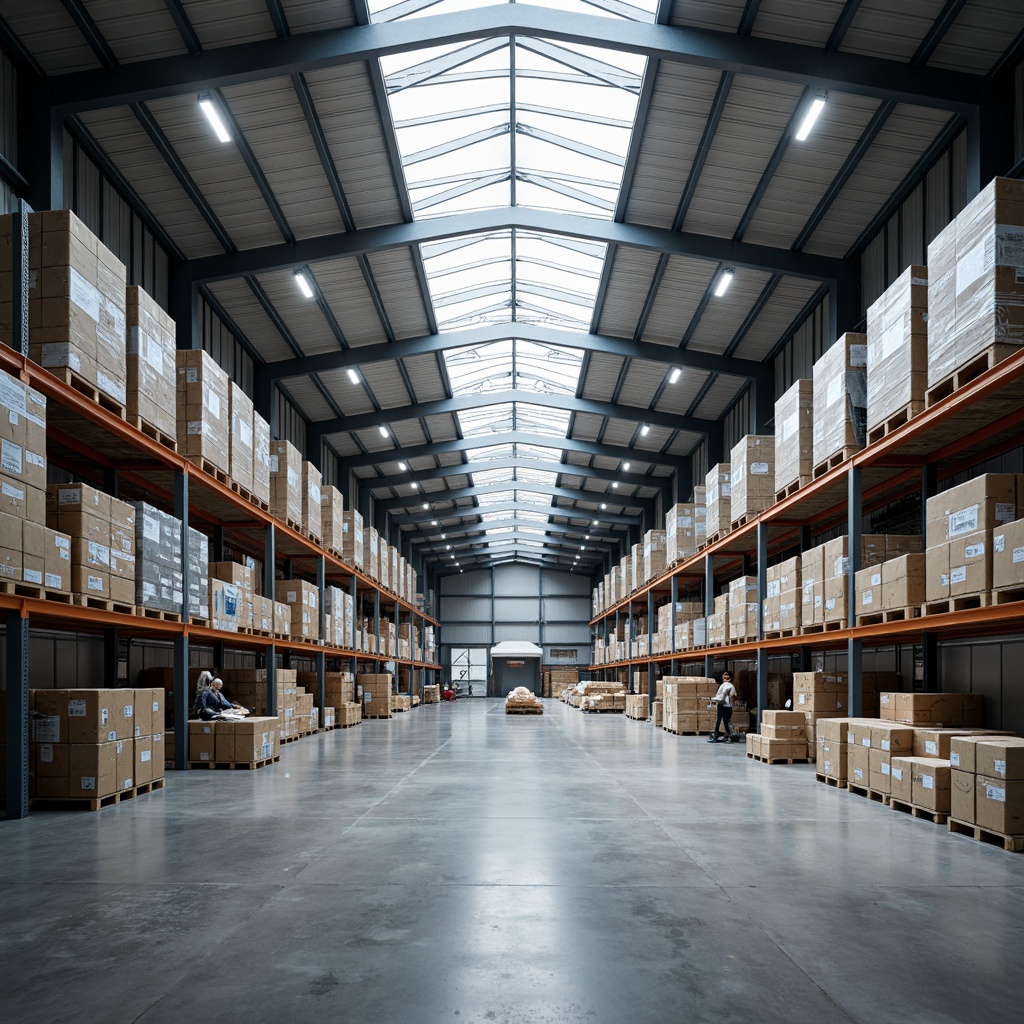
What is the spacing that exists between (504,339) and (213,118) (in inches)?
353

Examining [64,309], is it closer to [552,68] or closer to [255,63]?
[255,63]

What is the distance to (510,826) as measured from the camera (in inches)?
294

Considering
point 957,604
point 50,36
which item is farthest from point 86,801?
point 957,604

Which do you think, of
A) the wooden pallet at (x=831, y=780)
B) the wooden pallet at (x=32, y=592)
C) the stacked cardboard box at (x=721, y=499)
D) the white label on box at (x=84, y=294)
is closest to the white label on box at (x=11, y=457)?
the wooden pallet at (x=32, y=592)

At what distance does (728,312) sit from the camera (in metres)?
17.1

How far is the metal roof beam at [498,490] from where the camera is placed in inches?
1275

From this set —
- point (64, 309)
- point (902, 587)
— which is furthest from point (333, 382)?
point (902, 587)

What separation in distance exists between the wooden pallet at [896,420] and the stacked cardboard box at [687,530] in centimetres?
1086

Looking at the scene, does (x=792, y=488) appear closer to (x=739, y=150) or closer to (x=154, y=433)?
(x=739, y=150)

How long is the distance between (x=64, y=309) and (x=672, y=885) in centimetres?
706

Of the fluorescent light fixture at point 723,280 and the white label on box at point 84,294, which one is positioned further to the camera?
the fluorescent light fixture at point 723,280

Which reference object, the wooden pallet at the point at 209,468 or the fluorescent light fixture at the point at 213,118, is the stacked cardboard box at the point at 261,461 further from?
the fluorescent light fixture at the point at 213,118

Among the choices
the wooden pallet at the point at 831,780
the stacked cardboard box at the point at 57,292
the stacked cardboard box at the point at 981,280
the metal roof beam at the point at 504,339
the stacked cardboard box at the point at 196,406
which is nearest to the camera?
the stacked cardboard box at the point at 981,280

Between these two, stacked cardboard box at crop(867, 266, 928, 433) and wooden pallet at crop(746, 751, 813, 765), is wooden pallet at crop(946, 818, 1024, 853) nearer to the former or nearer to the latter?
stacked cardboard box at crop(867, 266, 928, 433)
